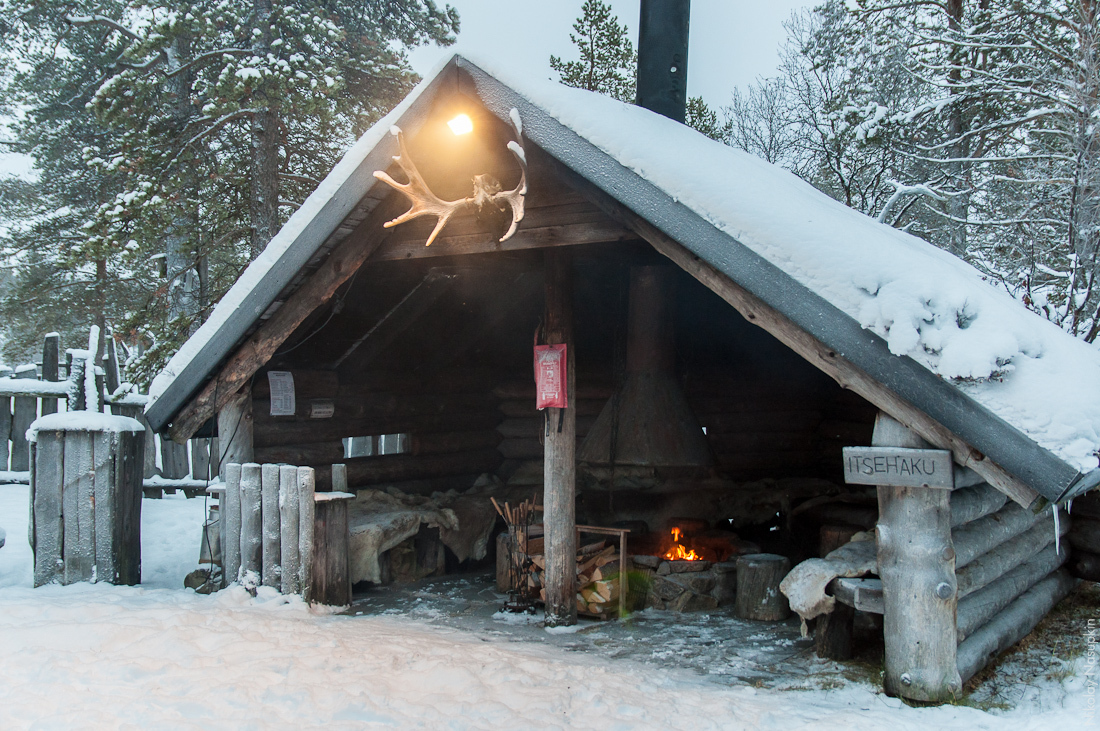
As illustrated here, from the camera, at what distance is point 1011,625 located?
538 cm

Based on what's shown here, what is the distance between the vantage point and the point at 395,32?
49.9 ft

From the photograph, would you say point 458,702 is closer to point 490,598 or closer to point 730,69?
point 490,598

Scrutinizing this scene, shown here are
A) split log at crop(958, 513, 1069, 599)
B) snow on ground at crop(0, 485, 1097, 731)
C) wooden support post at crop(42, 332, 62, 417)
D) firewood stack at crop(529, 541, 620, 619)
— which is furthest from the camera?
wooden support post at crop(42, 332, 62, 417)

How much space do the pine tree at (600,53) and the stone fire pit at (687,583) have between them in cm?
1703

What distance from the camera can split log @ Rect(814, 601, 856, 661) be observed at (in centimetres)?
528

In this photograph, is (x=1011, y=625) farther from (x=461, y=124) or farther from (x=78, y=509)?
(x=78, y=509)

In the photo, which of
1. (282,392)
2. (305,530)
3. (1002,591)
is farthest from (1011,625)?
(282,392)

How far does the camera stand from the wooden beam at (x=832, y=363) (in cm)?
404

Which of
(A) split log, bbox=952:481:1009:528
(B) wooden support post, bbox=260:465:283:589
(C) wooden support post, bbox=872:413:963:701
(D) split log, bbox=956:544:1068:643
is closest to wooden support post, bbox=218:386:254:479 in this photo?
(B) wooden support post, bbox=260:465:283:589

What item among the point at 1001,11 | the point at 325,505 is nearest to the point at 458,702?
the point at 325,505

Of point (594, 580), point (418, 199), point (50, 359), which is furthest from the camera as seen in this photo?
point (50, 359)

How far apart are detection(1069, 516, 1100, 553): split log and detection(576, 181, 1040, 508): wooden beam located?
12.6 feet

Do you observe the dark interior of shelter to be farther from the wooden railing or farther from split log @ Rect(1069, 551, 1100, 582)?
the wooden railing

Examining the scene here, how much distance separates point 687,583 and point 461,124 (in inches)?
172
